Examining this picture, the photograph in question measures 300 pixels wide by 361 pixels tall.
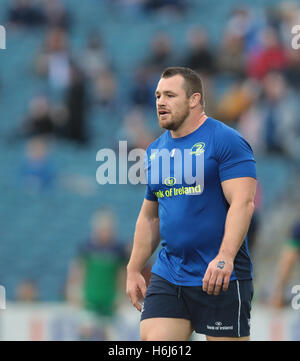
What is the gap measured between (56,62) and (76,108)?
4.63 ft

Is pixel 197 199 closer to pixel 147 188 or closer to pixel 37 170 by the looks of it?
pixel 147 188

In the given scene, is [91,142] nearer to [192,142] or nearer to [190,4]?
[190,4]

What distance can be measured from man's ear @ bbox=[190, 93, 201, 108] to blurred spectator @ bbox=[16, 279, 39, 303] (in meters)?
6.77

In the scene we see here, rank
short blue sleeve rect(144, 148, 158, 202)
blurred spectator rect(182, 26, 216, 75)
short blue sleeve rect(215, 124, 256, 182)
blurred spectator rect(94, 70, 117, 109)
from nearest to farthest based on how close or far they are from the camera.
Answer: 1. short blue sleeve rect(215, 124, 256, 182)
2. short blue sleeve rect(144, 148, 158, 202)
3. blurred spectator rect(182, 26, 216, 75)
4. blurred spectator rect(94, 70, 117, 109)

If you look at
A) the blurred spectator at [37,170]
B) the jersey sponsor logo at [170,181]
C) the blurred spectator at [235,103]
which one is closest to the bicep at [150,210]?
the jersey sponsor logo at [170,181]

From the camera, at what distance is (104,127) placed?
14.8 meters

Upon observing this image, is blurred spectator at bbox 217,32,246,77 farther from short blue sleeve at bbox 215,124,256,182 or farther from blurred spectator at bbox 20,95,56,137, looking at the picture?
short blue sleeve at bbox 215,124,256,182

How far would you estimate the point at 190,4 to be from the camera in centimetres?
1734

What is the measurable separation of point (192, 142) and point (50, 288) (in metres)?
7.54

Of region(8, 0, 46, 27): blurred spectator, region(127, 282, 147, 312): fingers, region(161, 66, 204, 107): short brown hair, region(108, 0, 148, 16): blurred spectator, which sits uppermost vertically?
region(108, 0, 148, 16): blurred spectator

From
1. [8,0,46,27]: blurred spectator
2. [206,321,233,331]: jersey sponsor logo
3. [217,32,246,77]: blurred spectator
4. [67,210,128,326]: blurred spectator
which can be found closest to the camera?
[206,321,233,331]: jersey sponsor logo

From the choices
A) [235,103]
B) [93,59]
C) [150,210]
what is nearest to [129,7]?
[93,59]

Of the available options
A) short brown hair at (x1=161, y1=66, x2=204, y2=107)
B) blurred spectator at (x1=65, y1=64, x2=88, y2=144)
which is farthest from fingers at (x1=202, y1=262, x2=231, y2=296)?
blurred spectator at (x1=65, y1=64, x2=88, y2=144)

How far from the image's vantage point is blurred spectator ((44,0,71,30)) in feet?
56.0
